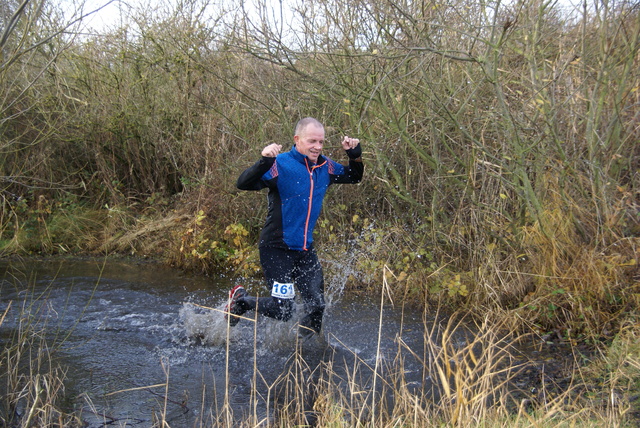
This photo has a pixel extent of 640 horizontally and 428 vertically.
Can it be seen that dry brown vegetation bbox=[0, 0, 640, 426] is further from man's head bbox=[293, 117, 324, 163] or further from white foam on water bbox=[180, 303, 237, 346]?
white foam on water bbox=[180, 303, 237, 346]

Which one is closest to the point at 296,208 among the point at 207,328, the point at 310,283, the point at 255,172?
the point at 255,172

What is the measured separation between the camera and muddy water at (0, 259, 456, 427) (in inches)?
169

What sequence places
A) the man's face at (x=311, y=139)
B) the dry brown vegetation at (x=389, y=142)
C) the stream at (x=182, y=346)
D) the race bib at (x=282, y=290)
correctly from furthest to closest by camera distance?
the dry brown vegetation at (x=389, y=142)
the race bib at (x=282, y=290)
the man's face at (x=311, y=139)
the stream at (x=182, y=346)

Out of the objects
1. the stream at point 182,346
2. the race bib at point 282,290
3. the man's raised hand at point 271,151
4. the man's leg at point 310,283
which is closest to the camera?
the stream at point 182,346

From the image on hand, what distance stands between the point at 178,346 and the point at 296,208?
1.77 meters

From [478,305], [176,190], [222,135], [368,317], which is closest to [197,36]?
[222,135]

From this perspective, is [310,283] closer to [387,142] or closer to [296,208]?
[296,208]

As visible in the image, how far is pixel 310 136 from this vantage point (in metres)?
4.80

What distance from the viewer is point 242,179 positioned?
4.64 metres

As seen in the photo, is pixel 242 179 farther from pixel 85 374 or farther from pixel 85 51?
pixel 85 51

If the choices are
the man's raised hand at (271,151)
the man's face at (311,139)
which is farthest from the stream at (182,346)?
the man's face at (311,139)

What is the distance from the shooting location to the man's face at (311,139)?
4.79 m

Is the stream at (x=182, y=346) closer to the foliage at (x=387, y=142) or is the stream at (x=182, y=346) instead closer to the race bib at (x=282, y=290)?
the race bib at (x=282, y=290)

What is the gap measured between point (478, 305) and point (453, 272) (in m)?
0.53
